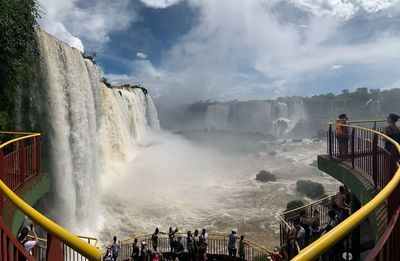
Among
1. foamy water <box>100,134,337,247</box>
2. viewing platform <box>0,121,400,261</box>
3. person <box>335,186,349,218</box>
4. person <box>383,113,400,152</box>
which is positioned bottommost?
foamy water <box>100,134,337,247</box>

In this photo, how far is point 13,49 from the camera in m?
13.7

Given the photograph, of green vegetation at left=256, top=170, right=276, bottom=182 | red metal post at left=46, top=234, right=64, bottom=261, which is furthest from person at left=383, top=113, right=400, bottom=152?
green vegetation at left=256, top=170, right=276, bottom=182

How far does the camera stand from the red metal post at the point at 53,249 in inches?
101

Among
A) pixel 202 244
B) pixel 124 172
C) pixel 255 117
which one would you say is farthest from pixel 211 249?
pixel 255 117

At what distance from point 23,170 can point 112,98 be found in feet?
80.7

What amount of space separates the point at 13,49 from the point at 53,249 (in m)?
13.3

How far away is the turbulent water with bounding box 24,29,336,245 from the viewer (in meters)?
18.5

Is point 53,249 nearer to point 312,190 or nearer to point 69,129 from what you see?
point 69,129

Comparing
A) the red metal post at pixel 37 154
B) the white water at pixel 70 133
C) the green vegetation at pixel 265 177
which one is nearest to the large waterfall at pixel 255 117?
the green vegetation at pixel 265 177

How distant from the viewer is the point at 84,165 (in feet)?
68.3

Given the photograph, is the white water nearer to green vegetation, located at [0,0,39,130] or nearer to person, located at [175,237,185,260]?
green vegetation, located at [0,0,39,130]

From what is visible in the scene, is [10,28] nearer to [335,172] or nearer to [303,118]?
[335,172]

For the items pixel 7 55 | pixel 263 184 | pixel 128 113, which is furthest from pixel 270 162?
pixel 7 55

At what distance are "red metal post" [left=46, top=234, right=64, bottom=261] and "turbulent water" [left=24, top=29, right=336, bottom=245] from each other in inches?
646
